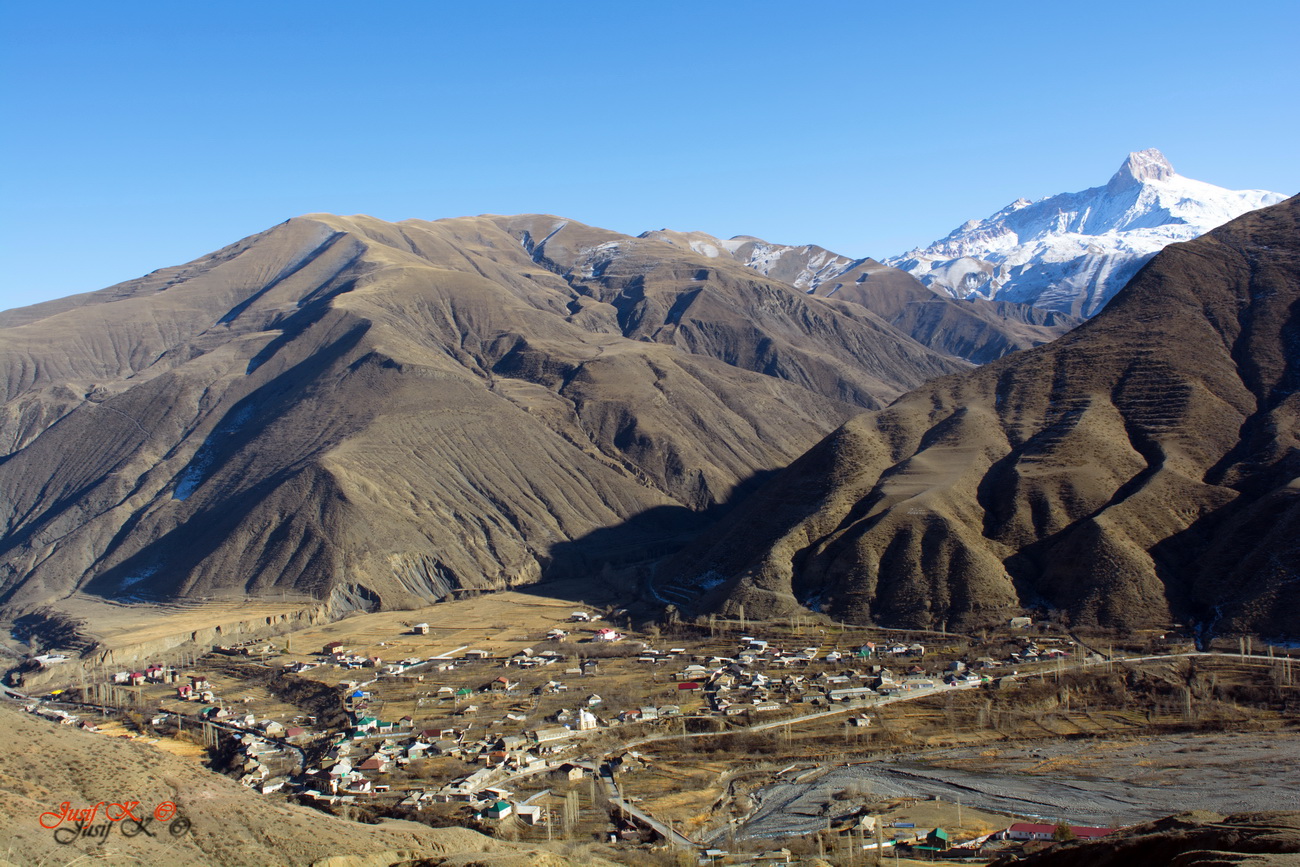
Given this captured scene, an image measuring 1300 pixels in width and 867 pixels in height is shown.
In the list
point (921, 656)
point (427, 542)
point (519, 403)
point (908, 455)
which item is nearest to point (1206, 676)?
point (921, 656)
